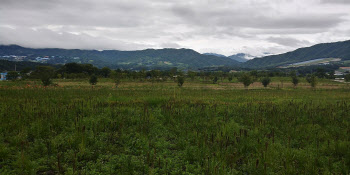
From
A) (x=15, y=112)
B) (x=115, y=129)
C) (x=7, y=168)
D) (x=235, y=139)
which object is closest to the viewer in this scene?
(x=7, y=168)

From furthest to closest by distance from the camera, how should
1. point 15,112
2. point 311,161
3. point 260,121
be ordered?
point 260,121
point 15,112
point 311,161

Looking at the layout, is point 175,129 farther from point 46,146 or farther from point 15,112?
point 15,112

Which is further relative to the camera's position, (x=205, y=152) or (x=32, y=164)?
(x=205, y=152)

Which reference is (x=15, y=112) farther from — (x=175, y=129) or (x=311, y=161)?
(x=311, y=161)

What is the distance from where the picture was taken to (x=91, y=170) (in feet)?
16.2

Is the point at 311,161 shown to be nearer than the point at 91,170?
No

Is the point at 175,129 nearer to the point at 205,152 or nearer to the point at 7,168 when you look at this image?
the point at 205,152

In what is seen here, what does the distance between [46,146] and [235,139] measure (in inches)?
248

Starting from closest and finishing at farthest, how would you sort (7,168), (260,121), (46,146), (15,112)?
(7,168) < (46,146) < (15,112) < (260,121)

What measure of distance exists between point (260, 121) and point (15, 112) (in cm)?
→ 1136

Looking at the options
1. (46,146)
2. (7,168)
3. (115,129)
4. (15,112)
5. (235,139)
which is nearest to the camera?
(7,168)

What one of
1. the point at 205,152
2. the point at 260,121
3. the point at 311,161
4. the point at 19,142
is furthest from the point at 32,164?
the point at 260,121

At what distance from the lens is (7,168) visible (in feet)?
15.8

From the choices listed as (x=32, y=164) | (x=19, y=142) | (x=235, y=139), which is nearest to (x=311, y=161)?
(x=235, y=139)
